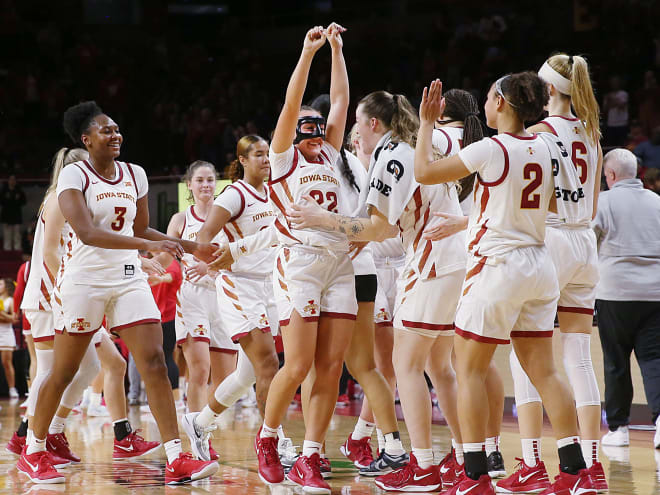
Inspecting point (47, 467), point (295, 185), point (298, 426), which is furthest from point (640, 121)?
point (47, 467)

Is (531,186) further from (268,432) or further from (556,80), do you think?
(268,432)

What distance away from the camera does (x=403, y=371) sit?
14.7 ft

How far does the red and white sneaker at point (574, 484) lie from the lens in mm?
3871

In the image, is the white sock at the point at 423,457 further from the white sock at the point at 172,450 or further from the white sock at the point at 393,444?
the white sock at the point at 172,450

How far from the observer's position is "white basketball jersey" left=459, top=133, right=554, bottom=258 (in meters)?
3.87

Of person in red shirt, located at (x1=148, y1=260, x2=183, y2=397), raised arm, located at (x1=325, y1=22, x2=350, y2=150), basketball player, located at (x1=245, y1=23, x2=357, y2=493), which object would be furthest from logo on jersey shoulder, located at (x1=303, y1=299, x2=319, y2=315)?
person in red shirt, located at (x1=148, y1=260, x2=183, y2=397)

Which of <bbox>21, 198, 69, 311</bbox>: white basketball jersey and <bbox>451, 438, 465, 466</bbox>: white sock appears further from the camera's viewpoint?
<bbox>21, 198, 69, 311</bbox>: white basketball jersey

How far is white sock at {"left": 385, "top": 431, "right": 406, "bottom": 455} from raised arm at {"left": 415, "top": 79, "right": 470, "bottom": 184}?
1.59 m

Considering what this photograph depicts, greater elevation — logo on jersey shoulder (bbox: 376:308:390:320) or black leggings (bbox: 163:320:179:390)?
logo on jersey shoulder (bbox: 376:308:390:320)

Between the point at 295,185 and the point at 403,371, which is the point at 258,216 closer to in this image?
→ the point at 295,185

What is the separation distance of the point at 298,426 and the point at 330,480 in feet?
8.86

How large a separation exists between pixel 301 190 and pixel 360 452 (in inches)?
69.8

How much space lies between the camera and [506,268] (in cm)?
387

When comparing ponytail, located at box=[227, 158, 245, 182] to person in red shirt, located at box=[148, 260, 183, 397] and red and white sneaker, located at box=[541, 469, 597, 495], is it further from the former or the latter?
red and white sneaker, located at box=[541, 469, 597, 495]
